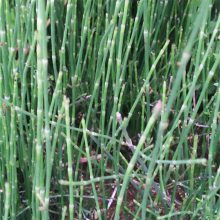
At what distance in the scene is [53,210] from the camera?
48.9 inches

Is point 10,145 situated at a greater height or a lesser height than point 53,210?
greater

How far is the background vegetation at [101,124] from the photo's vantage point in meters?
0.91

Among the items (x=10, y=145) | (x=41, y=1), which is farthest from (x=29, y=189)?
(x=41, y=1)

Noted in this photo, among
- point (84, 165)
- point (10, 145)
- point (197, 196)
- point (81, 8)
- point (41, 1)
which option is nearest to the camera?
point (41, 1)

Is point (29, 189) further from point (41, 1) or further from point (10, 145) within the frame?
point (41, 1)

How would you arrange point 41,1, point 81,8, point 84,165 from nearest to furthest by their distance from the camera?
point 41,1 → point 84,165 → point 81,8

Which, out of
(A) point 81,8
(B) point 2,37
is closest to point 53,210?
(B) point 2,37

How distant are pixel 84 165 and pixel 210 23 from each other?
2.05 feet

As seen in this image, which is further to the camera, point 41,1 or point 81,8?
point 81,8

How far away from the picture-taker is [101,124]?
1143 mm

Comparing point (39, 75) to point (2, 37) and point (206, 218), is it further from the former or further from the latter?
point (206, 218)

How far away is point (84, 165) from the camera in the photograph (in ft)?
4.76

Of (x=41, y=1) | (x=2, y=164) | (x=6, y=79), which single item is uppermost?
(x=41, y=1)

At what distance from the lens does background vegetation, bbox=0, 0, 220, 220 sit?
914 millimetres
